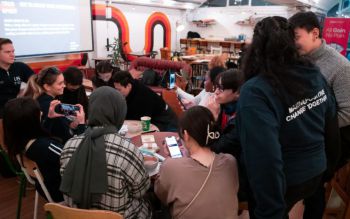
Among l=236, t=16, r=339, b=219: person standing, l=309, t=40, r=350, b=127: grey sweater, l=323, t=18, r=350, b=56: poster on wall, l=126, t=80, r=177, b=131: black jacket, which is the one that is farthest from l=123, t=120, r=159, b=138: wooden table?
l=323, t=18, r=350, b=56: poster on wall

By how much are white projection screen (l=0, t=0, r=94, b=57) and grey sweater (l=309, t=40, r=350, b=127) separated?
16.2 ft

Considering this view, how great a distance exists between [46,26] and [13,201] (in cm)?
390

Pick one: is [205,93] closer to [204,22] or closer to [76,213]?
[76,213]

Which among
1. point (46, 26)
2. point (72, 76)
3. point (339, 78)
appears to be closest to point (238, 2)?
point (46, 26)

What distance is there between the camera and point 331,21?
18.1ft

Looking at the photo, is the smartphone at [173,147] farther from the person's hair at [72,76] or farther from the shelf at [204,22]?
the shelf at [204,22]

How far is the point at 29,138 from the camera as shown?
1.65 metres

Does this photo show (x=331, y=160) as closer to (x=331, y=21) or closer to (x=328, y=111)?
(x=328, y=111)

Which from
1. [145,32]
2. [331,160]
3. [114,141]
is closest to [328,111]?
[331,160]

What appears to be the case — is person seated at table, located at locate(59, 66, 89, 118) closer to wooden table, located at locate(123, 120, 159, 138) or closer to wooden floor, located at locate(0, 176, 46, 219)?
wooden table, located at locate(123, 120, 159, 138)

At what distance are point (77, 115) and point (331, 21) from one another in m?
5.47

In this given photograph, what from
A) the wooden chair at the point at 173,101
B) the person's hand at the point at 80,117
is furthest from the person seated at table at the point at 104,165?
the wooden chair at the point at 173,101

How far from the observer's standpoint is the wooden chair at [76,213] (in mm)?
1149

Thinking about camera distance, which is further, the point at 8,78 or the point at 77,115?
the point at 8,78
